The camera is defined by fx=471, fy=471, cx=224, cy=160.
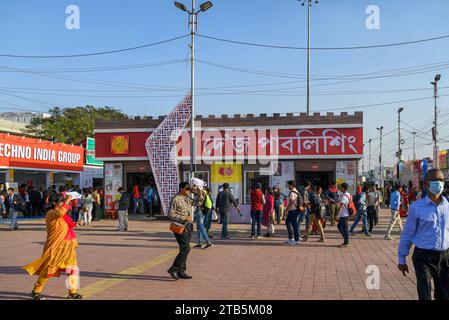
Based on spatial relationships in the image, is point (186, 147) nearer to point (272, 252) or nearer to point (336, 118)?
point (336, 118)

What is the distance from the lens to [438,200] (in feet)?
17.5

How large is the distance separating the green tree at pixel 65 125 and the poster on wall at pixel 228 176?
25.9 metres

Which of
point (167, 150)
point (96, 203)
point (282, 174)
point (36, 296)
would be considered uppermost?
point (167, 150)

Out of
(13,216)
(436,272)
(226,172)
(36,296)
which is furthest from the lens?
(226,172)

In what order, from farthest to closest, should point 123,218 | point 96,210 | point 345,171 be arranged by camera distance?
point 345,171, point 96,210, point 123,218

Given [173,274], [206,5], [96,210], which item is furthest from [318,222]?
[96,210]

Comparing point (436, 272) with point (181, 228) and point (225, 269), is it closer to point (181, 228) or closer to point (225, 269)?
point (181, 228)

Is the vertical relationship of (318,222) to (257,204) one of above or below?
below

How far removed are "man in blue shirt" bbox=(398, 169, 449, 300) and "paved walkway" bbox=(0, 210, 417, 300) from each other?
2.12 metres

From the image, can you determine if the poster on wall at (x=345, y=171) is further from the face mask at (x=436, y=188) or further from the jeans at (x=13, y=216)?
the face mask at (x=436, y=188)

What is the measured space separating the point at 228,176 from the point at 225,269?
14895 mm

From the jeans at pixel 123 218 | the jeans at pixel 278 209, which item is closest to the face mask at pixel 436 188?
the jeans at pixel 123 218

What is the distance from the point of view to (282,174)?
954 inches
